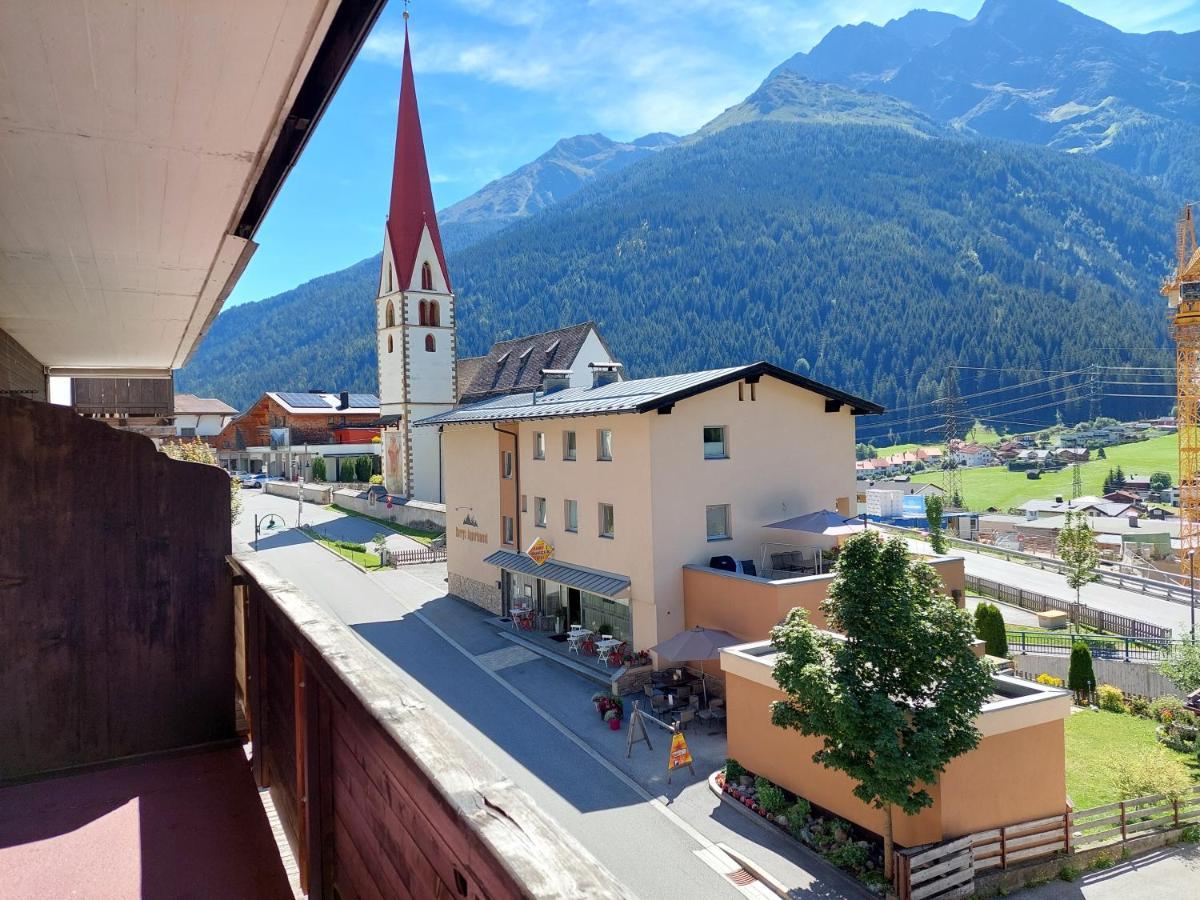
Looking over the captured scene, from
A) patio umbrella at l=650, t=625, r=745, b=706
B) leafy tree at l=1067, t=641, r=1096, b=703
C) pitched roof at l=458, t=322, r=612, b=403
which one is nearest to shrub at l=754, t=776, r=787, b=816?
patio umbrella at l=650, t=625, r=745, b=706

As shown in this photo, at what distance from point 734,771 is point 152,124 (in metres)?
14.6

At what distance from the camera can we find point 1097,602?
35312 millimetres

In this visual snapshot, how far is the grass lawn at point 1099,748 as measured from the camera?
52.9 feet

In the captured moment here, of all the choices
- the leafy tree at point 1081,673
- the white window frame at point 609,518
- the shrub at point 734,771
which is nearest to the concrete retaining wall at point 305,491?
the white window frame at point 609,518

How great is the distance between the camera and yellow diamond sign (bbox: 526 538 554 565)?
78.9 feet

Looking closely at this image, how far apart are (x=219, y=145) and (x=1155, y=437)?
168 meters

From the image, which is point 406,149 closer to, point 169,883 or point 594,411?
point 594,411

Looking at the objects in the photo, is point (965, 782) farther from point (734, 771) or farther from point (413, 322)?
point (413, 322)

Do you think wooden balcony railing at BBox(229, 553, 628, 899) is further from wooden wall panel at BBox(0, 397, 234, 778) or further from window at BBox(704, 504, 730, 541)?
window at BBox(704, 504, 730, 541)

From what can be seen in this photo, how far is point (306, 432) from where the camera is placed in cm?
6888

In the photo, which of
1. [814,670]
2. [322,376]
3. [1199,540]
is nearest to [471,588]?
[814,670]

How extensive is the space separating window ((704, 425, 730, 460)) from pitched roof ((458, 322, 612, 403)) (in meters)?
19.1

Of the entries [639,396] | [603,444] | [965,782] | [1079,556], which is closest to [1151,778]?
[965,782]

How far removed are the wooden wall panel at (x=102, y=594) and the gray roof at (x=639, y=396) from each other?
624 inches
